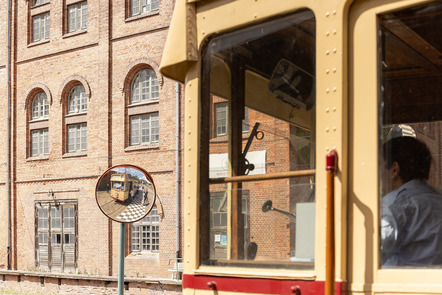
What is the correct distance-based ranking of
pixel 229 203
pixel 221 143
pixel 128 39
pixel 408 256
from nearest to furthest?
pixel 408 256 → pixel 229 203 → pixel 221 143 → pixel 128 39

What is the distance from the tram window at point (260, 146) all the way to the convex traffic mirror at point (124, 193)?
4.52 meters

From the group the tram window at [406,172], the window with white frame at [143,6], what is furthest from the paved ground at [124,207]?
the window with white frame at [143,6]

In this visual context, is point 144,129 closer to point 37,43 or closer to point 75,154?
point 75,154

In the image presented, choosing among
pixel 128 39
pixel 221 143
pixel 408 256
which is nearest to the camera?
pixel 408 256

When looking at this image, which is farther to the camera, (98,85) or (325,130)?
(98,85)

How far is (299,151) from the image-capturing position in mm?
2963

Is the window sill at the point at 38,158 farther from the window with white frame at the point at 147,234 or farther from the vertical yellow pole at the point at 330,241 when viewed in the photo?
the vertical yellow pole at the point at 330,241

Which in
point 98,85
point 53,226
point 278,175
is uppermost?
point 98,85

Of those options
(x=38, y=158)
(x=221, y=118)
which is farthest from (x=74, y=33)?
(x=221, y=118)

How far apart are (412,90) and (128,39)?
2354 cm

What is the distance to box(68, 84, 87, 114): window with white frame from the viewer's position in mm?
28453

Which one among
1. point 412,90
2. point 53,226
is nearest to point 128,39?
point 53,226

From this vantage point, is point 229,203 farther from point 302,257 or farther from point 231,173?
point 302,257

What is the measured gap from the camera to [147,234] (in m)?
26.1
